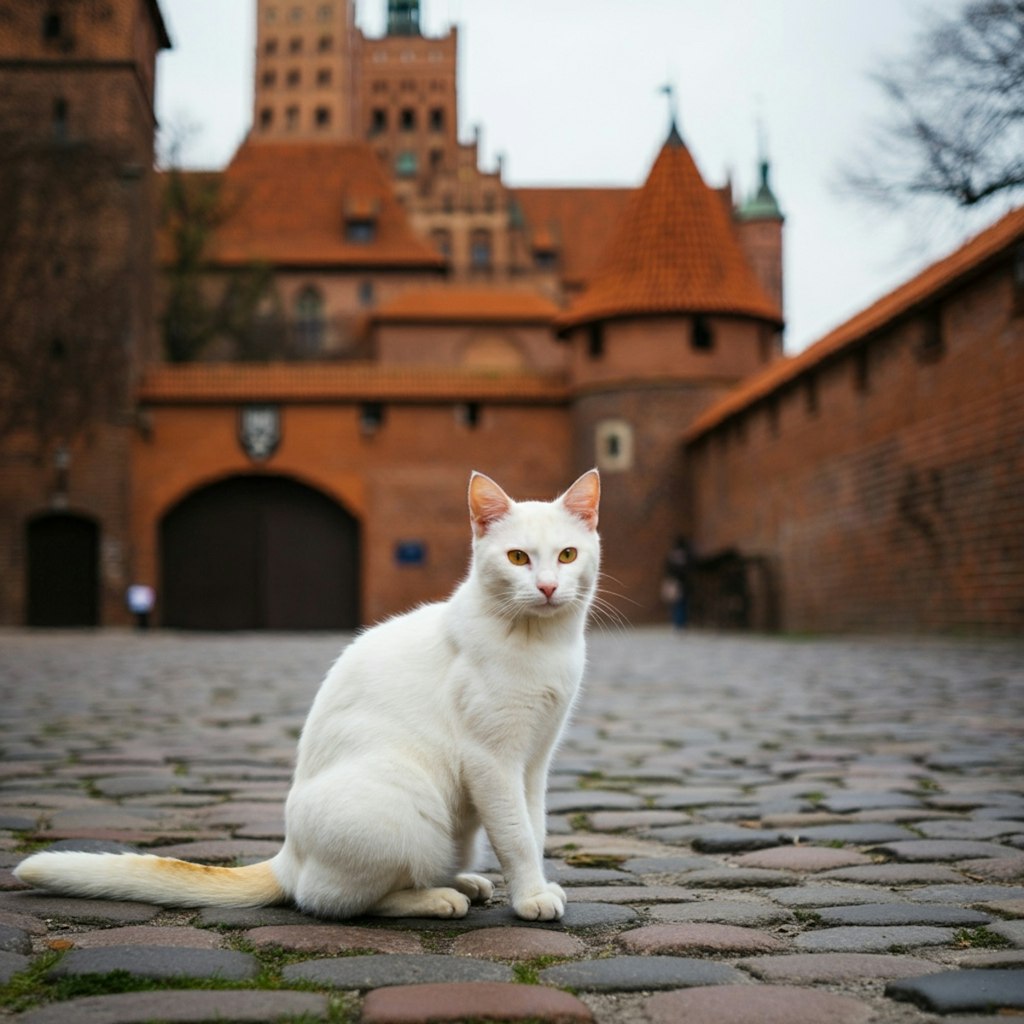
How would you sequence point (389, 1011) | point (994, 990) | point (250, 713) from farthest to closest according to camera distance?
point (250, 713) < point (994, 990) < point (389, 1011)

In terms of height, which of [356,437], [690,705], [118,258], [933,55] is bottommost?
[690,705]

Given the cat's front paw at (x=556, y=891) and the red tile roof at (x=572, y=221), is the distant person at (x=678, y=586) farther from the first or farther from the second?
the red tile roof at (x=572, y=221)

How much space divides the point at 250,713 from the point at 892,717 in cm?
366

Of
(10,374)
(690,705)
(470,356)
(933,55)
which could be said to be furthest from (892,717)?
(470,356)

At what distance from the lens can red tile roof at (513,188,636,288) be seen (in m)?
62.3

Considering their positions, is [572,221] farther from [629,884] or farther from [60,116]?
[629,884]

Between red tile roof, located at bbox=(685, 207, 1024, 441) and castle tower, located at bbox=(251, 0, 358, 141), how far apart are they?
63629mm

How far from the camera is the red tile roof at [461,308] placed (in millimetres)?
49281

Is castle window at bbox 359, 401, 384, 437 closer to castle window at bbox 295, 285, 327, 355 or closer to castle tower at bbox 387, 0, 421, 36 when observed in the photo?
castle window at bbox 295, 285, 327, 355

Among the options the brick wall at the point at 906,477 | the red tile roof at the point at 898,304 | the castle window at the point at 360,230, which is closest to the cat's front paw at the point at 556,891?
the brick wall at the point at 906,477

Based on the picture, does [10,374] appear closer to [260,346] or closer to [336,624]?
[336,624]

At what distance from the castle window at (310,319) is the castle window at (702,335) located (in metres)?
24.1

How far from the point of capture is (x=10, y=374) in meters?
25.5

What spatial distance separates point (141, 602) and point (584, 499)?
87.6 ft
